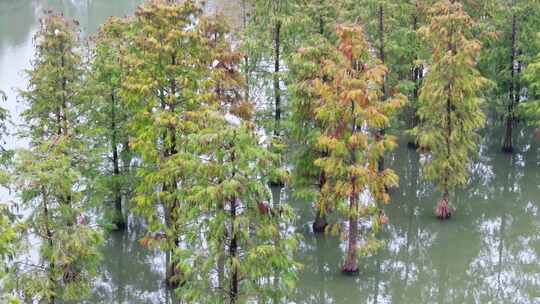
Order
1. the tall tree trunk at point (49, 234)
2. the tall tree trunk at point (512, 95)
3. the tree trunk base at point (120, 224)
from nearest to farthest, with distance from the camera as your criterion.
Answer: the tall tree trunk at point (49, 234), the tree trunk base at point (120, 224), the tall tree trunk at point (512, 95)

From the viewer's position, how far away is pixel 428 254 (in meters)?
24.7

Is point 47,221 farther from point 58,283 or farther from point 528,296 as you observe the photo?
point 528,296

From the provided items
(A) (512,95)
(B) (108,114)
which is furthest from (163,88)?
(A) (512,95)

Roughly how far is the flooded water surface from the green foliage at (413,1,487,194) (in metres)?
2.44

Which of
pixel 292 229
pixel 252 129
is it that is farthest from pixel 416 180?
pixel 252 129

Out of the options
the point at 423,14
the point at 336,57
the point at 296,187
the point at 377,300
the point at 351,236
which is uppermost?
the point at 423,14

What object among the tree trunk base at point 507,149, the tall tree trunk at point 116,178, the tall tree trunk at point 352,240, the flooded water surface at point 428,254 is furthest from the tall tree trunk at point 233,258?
the tree trunk base at point 507,149

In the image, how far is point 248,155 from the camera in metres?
14.9

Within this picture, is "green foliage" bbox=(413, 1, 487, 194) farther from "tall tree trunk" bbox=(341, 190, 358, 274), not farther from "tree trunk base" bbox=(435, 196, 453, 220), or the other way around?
"tall tree trunk" bbox=(341, 190, 358, 274)

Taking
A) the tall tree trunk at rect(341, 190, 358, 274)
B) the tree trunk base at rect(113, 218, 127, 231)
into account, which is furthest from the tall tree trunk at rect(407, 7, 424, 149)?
the tree trunk base at rect(113, 218, 127, 231)

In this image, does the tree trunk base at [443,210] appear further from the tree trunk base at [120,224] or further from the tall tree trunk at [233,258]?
the tall tree trunk at [233,258]

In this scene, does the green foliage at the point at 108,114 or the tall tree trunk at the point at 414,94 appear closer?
the green foliage at the point at 108,114

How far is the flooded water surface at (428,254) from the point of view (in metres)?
22.3

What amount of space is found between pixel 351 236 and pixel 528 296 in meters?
5.90
